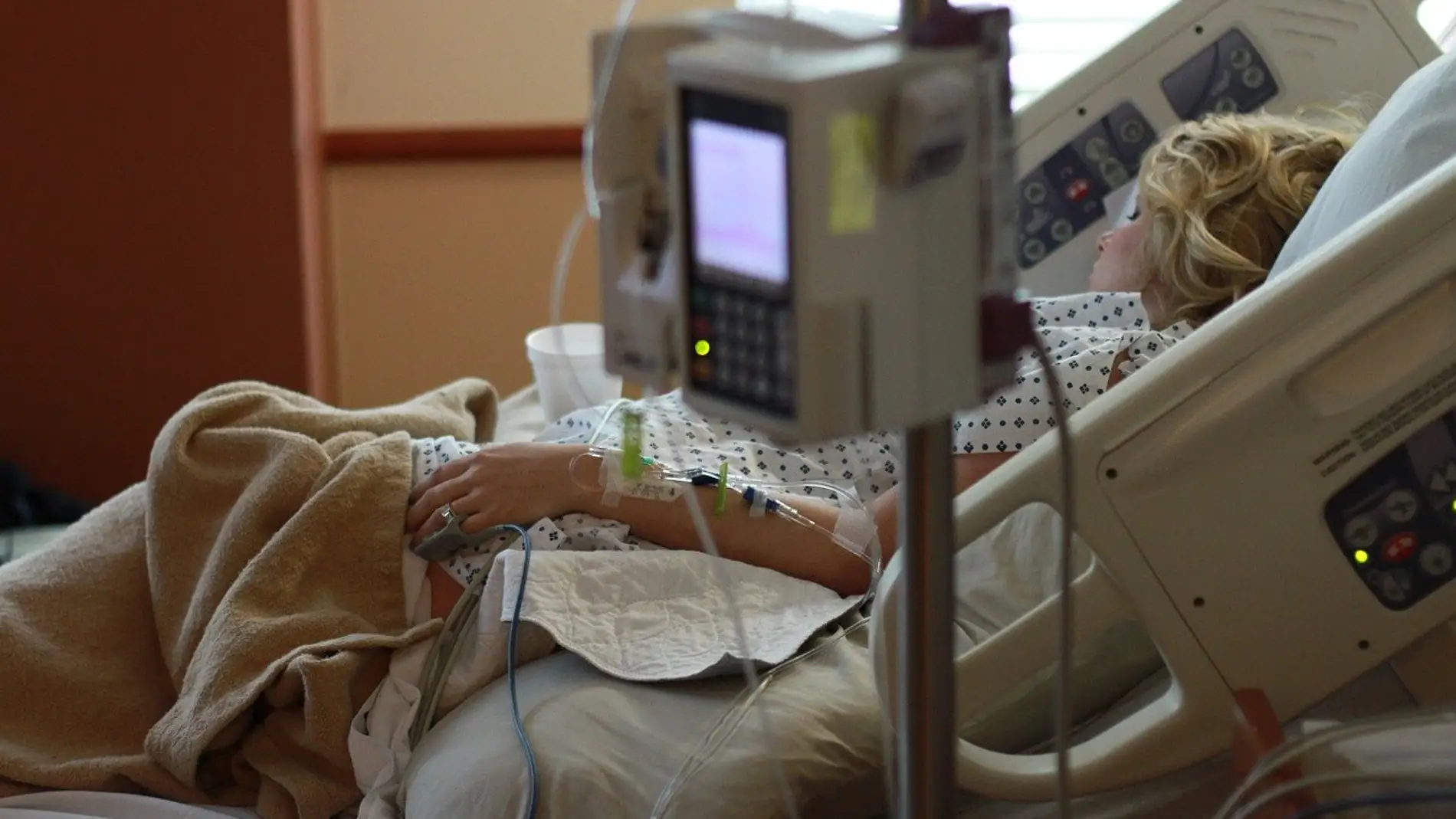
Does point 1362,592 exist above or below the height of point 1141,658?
above

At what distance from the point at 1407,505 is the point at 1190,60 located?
1.06 m

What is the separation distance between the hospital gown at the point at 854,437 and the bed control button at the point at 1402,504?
0.38 m

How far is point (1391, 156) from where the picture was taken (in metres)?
1.53

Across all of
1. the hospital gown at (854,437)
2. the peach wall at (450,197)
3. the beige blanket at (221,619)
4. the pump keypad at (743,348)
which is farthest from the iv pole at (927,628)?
the peach wall at (450,197)

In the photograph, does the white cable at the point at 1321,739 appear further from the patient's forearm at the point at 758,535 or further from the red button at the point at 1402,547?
the patient's forearm at the point at 758,535

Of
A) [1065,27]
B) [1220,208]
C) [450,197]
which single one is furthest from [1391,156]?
[450,197]

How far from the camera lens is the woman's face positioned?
1.91m

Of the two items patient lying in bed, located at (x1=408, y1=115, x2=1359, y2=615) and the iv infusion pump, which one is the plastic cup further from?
the iv infusion pump

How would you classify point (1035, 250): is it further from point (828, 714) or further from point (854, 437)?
point (828, 714)

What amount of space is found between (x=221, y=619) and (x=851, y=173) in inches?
39.6

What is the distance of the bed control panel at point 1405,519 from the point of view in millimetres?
1229

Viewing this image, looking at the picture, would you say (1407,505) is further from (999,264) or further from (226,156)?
(226,156)

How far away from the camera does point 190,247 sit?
293 centimetres

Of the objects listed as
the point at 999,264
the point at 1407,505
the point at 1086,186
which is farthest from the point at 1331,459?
the point at 1086,186
